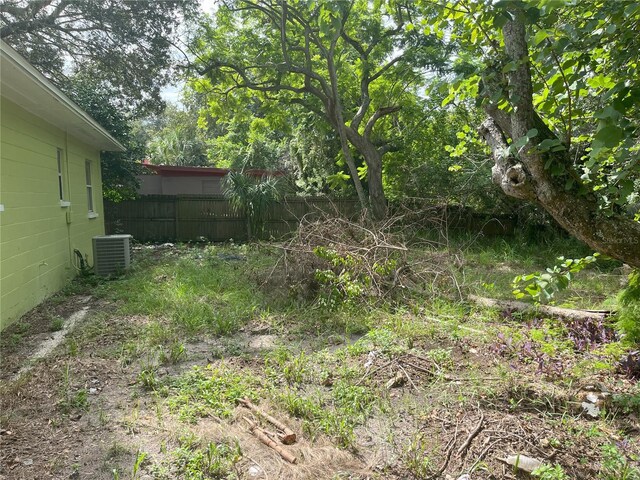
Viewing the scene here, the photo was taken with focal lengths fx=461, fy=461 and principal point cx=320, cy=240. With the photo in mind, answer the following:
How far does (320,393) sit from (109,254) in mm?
6680

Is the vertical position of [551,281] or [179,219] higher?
[551,281]

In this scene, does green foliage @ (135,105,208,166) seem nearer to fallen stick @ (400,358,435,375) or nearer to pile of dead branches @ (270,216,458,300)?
pile of dead branches @ (270,216,458,300)

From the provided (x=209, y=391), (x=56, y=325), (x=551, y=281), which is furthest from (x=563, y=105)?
(x=56, y=325)

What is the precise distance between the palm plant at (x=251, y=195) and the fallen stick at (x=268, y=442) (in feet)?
34.5

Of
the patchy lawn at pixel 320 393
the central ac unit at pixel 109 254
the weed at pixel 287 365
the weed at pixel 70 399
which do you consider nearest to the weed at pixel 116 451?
the patchy lawn at pixel 320 393

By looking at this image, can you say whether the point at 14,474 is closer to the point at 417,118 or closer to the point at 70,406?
the point at 70,406

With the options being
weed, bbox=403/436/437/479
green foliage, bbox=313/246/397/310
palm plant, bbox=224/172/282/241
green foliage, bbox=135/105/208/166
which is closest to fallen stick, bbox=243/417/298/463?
weed, bbox=403/436/437/479

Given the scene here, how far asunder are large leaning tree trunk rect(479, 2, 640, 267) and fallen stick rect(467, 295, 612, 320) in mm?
2510

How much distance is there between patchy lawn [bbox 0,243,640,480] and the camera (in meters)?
2.67

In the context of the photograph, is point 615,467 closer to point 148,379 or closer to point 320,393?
point 320,393

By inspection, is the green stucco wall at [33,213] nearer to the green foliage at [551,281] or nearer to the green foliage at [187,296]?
the green foliage at [187,296]

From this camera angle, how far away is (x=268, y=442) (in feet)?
9.36

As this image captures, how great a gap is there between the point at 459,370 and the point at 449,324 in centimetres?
110

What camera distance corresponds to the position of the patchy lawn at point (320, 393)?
2666 millimetres
